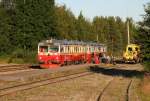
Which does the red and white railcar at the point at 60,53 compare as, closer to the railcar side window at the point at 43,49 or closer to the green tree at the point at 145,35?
the railcar side window at the point at 43,49

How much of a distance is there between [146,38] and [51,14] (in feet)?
126

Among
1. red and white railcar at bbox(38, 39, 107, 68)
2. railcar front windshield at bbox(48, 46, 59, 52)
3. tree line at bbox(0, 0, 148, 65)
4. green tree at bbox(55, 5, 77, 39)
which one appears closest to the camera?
red and white railcar at bbox(38, 39, 107, 68)

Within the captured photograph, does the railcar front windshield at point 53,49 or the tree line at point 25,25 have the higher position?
the tree line at point 25,25

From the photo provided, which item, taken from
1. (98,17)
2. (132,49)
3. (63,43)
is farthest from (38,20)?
(98,17)

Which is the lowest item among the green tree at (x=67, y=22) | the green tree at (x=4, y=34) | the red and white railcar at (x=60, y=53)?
the red and white railcar at (x=60, y=53)

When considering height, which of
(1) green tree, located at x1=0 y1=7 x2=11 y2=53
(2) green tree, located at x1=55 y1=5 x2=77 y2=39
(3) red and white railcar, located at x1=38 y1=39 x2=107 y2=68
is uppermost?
(2) green tree, located at x1=55 y1=5 x2=77 y2=39

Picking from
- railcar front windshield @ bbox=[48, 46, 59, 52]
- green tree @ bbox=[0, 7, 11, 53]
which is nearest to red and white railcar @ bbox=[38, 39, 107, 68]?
railcar front windshield @ bbox=[48, 46, 59, 52]

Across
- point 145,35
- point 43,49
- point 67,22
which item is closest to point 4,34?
point 43,49

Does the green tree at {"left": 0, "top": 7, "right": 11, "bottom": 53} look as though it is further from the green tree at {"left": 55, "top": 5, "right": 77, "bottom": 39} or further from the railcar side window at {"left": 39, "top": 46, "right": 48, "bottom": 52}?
the green tree at {"left": 55, "top": 5, "right": 77, "bottom": 39}

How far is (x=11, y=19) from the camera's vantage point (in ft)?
220

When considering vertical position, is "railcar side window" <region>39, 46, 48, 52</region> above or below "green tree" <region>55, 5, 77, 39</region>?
below

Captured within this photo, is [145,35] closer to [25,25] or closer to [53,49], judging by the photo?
[53,49]

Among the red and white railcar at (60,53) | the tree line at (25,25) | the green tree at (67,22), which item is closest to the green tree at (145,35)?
the red and white railcar at (60,53)

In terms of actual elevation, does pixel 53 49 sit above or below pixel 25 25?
below
